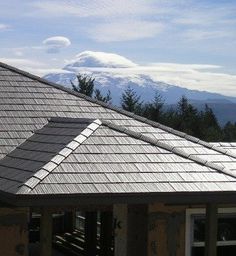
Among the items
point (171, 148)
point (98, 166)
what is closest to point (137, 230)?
point (171, 148)

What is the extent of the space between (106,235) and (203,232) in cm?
283

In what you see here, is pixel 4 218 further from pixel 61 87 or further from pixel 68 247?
pixel 68 247

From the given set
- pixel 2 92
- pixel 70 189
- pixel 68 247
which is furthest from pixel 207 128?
pixel 70 189

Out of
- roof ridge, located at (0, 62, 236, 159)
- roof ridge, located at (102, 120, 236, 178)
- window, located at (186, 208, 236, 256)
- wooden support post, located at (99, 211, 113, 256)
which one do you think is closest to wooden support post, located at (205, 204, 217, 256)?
roof ridge, located at (102, 120, 236, 178)

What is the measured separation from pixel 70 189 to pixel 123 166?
1.27 meters

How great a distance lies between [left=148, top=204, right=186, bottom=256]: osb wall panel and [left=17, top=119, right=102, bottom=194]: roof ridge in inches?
67.9

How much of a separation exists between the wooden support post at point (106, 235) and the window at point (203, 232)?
2.64 metres

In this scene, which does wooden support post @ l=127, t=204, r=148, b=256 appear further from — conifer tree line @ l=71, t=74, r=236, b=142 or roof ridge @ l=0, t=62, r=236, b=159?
conifer tree line @ l=71, t=74, r=236, b=142

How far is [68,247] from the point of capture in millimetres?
15211

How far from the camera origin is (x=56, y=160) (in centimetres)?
862

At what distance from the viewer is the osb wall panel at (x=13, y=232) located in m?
9.40

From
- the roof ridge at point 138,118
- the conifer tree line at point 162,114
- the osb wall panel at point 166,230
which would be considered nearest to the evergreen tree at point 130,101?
the conifer tree line at point 162,114

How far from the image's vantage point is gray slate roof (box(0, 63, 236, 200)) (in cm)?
826

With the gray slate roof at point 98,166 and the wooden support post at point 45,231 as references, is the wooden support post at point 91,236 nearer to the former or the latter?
the gray slate roof at point 98,166
